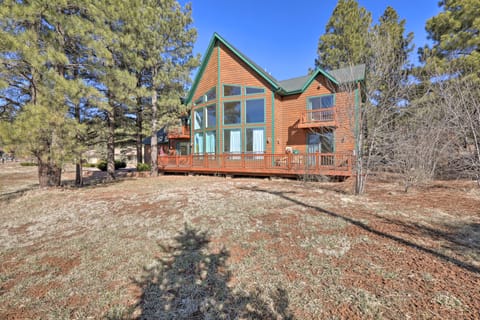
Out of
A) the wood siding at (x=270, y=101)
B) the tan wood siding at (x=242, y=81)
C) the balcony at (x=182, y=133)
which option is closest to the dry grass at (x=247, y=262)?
the wood siding at (x=270, y=101)

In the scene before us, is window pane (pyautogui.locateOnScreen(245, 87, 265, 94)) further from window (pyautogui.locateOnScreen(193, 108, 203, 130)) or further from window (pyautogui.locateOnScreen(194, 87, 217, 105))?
window (pyautogui.locateOnScreen(193, 108, 203, 130))

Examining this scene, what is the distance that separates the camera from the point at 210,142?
1391 cm

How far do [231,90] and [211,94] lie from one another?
160 centimetres

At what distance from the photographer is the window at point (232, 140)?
42.2 feet

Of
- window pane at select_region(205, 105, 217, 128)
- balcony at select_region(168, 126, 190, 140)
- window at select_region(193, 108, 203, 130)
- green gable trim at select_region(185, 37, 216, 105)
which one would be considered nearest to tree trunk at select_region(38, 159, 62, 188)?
balcony at select_region(168, 126, 190, 140)

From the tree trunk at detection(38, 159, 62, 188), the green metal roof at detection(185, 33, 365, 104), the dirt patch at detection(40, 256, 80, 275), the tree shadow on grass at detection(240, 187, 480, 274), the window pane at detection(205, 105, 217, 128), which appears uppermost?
the green metal roof at detection(185, 33, 365, 104)

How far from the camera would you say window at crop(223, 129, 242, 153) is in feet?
42.2

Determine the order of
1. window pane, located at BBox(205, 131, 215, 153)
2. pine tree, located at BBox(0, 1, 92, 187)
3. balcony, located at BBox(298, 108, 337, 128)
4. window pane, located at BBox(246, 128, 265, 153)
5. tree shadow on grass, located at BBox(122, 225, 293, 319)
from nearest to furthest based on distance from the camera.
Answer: tree shadow on grass, located at BBox(122, 225, 293, 319), pine tree, located at BBox(0, 1, 92, 187), balcony, located at BBox(298, 108, 337, 128), window pane, located at BBox(246, 128, 265, 153), window pane, located at BBox(205, 131, 215, 153)

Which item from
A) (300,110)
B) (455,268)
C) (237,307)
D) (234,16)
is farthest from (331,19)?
(237,307)

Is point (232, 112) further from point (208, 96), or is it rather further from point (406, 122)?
point (406, 122)

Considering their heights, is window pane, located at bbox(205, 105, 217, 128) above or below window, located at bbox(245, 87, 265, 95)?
below

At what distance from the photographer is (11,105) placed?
301 inches

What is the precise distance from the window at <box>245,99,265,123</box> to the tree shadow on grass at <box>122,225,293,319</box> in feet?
34.0

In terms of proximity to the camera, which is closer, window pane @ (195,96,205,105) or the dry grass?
the dry grass
